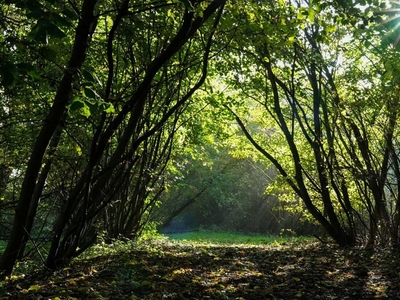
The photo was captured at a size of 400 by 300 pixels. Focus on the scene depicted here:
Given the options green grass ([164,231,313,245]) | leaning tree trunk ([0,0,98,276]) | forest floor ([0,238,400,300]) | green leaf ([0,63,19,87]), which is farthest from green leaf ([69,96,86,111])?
green grass ([164,231,313,245])

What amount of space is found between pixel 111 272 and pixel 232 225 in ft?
107

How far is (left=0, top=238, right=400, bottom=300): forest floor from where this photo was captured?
15.2ft

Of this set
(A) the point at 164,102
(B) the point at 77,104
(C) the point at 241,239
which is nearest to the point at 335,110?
(A) the point at 164,102

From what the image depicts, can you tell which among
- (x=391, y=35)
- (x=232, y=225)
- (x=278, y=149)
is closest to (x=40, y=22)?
(x=391, y=35)

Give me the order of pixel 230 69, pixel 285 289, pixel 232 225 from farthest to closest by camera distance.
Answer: pixel 232 225
pixel 230 69
pixel 285 289

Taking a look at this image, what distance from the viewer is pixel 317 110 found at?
10250mm

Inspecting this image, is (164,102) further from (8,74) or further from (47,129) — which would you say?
(8,74)

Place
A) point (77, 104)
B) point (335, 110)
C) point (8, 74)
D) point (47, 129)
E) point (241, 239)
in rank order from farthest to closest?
point (241, 239) → point (335, 110) → point (47, 129) → point (77, 104) → point (8, 74)

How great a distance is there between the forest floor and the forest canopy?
25.9 inches

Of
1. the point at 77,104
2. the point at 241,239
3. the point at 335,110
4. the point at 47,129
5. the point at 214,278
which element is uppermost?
the point at 335,110

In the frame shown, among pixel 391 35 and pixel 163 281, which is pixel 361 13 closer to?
pixel 391 35

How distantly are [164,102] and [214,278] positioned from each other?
3.60 m

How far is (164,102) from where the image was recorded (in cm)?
798

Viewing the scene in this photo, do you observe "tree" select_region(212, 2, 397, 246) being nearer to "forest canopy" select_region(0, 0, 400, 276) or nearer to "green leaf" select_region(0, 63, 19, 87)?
"forest canopy" select_region(0, 0, 400, 276)
